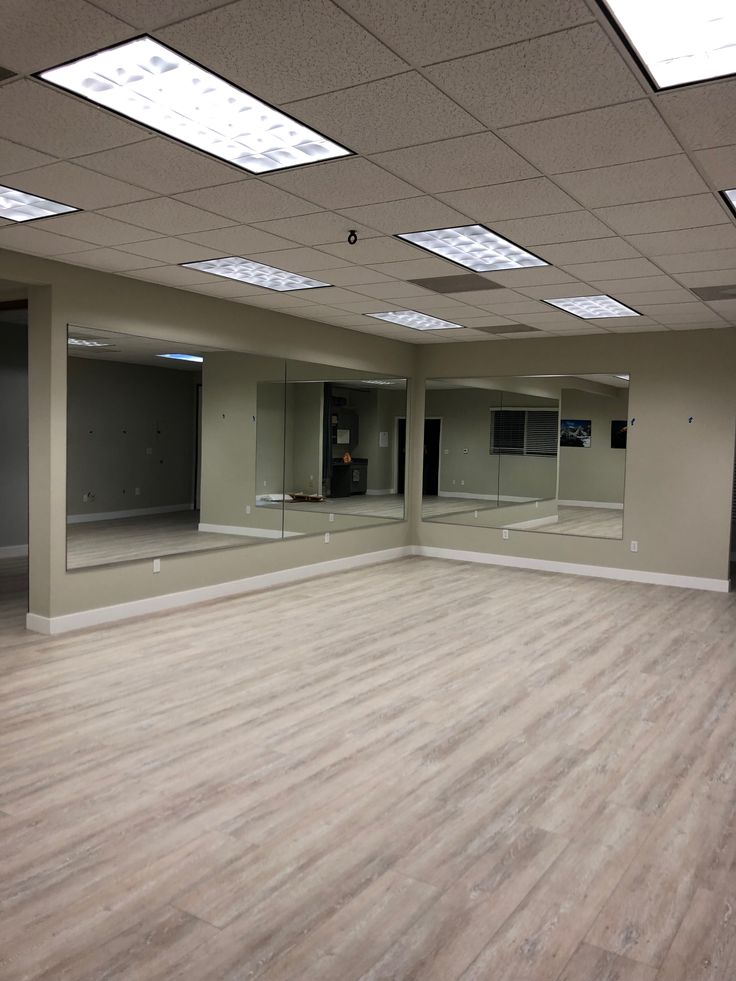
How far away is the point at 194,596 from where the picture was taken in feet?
21.7

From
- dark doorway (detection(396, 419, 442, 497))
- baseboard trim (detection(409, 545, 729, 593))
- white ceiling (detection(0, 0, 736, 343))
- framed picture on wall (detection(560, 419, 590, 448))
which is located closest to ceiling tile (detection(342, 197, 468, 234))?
white ceiling (detection(0, 0, 736, 343))

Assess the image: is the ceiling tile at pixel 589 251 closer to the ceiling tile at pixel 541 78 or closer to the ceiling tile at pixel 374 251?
the ceiling tile at pixel 374 251

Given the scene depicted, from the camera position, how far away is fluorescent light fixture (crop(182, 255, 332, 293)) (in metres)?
5.29

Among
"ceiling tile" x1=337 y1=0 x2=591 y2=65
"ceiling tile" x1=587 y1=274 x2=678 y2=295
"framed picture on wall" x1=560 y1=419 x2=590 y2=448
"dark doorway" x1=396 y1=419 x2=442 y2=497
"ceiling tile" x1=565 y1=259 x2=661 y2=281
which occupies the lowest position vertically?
"dark doorway" x1=396 y1=419 x2=442 y2=497

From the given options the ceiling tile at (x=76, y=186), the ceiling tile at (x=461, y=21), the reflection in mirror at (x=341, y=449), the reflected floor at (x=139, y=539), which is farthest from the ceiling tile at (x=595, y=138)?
the reflection in mirror at (x=341, y=449)

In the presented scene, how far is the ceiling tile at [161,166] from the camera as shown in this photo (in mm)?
3199

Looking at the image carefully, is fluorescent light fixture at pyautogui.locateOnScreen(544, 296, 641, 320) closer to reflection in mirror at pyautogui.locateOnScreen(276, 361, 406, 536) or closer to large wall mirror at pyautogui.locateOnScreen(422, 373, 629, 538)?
large wall mirror at pyautogui.locateOnScreen(422, 373, 629, 538)

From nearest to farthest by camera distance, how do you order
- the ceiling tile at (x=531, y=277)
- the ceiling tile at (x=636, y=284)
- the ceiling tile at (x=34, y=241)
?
1. the ceiling tile at (x=34, y=241)
2. the ceiling tile at (x=531, y=277)
3. the ceiling tile at (x=636, y=284)

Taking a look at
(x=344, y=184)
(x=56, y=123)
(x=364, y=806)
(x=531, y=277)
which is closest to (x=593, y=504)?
(x=531, y=277)

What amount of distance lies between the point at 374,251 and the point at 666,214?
1.72 m

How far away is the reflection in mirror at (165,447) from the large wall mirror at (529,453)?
251 centimetres

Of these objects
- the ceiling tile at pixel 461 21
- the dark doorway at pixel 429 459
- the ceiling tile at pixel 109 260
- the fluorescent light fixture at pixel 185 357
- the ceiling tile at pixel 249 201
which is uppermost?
the ceiling tile at pixel 109 260

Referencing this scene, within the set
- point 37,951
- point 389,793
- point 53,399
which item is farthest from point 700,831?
point 53,399

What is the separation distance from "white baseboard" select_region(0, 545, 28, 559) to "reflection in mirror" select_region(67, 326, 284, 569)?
252cm
